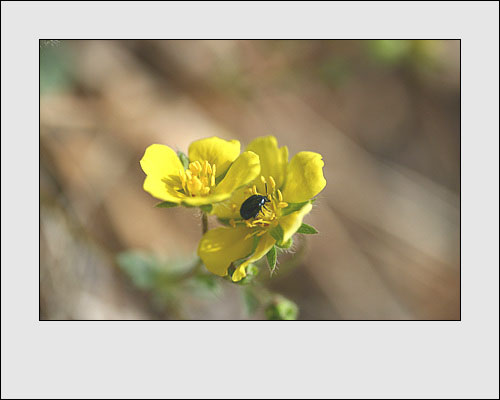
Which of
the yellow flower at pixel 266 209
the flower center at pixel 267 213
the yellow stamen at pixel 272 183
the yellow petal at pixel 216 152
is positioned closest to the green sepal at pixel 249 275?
the yellow flower at pixel 266 209

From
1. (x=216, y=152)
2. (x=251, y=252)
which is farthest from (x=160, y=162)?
(x=251, y=252)

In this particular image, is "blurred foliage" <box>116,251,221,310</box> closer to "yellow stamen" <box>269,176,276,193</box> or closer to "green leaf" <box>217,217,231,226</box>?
"green leaf" <box>217,217,231,226</box>

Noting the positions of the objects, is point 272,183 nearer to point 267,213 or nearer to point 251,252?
point 267,213

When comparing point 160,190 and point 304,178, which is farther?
point 304,178

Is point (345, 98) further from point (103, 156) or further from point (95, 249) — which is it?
point (95, 249)

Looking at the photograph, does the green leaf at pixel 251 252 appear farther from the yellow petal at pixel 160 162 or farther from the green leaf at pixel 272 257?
the yellow petal at pixel 160 162

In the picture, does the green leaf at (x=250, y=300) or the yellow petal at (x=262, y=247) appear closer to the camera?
the yellow petal at (x=262, y=247)
